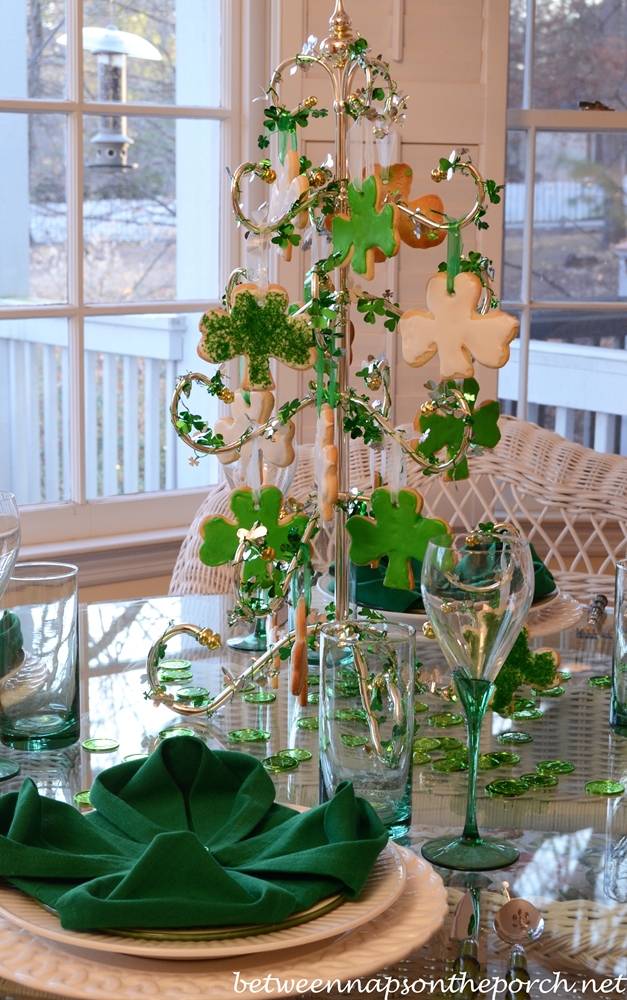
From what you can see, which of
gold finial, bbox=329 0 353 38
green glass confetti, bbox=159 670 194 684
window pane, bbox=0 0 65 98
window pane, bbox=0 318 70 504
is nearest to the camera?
gold finial, bbox=329 0 353 38

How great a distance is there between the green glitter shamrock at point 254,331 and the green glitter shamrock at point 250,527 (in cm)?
12

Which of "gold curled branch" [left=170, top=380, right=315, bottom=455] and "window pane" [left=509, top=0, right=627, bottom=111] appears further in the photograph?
"window pane" [left=509, top=0, right=627, bottom=111]

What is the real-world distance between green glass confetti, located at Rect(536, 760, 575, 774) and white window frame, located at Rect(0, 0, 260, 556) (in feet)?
5.14

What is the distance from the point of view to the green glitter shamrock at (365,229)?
91cm

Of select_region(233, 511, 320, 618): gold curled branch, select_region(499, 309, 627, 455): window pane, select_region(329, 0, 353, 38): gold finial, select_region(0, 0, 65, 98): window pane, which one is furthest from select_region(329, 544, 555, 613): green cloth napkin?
select_region(499, 309, 627, 455): window pane

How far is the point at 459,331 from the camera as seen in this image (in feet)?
3.04

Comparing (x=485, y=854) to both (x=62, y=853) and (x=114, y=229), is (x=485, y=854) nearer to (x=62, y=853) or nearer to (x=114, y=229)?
(x=62, y=853)

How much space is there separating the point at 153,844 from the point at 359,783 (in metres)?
0.21

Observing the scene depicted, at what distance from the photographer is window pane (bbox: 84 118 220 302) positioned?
2506 millimetres

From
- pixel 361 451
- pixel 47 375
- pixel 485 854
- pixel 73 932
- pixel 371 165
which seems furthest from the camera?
pixel 47 375

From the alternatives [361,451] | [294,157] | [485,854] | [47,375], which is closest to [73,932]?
[485,854]

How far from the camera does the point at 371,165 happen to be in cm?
94

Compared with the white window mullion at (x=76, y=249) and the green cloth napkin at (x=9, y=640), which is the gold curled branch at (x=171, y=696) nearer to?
the green cloth napkin at (x=9, y=640)

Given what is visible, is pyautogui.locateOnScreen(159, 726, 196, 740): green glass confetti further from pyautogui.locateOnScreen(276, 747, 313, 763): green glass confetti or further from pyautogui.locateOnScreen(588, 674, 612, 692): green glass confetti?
pyautogui.locateOnScreen(588, 674, 612, 692): green glass confetti
